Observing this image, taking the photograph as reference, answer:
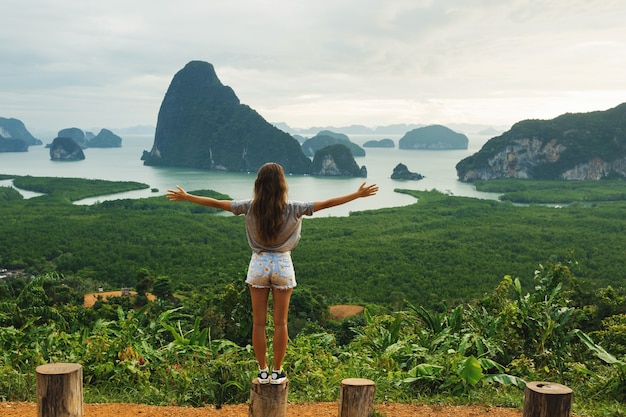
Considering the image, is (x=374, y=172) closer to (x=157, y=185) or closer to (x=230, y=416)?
(x=157, y=185)

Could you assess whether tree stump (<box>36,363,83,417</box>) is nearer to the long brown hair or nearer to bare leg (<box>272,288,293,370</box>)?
bare leg (<box>272,288,293,370</box>)

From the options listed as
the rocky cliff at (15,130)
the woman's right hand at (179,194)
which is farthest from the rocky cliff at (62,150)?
the woman's right hand at (179,194)

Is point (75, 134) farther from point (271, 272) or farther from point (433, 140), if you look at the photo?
point (271, 272)

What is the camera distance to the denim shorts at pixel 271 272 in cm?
268

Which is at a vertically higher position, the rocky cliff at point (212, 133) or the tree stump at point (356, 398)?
the rocky cliff at point (212, 133)

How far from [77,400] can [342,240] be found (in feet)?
89.6

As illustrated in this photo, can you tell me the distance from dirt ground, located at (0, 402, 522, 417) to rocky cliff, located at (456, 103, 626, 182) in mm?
74365

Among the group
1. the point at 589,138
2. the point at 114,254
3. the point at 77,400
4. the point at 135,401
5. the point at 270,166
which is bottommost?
the point at 114,254

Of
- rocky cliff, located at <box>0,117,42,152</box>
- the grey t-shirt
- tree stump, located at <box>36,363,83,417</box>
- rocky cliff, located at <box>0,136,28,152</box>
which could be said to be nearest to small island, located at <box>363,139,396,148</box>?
rocky cliff, located at <box>0,136,28,152</box>

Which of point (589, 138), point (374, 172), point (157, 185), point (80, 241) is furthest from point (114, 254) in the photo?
point (589, 138)

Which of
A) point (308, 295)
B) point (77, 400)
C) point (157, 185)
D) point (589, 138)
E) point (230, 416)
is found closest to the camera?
point (77, 400)

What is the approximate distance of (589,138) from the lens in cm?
7281

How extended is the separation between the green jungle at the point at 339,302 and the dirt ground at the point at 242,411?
124 millimetres

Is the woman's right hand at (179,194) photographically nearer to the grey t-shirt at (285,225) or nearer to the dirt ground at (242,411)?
the grey t-shirt at (285,225)
